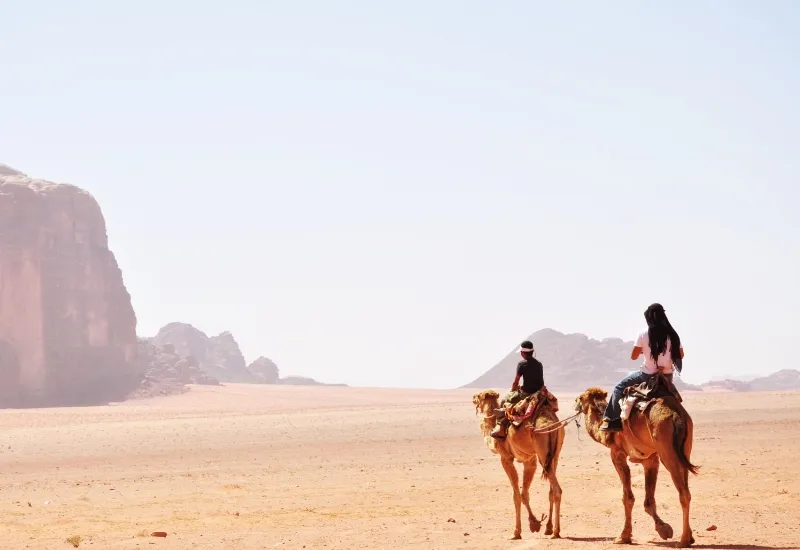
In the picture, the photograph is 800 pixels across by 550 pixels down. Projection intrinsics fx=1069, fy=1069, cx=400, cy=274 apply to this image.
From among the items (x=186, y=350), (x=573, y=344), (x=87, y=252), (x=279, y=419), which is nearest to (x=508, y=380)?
(x=573, y=344)

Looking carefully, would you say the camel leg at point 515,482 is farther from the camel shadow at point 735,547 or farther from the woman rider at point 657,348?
the woman rider at point 657,348

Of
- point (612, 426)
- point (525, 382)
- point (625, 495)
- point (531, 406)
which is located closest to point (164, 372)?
point (525, 382)

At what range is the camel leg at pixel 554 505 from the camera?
1348 cm

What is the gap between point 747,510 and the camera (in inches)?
631

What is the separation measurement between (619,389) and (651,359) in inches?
21.1

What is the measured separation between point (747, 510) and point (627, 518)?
163 inches

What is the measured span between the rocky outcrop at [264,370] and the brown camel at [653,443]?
135051 mm

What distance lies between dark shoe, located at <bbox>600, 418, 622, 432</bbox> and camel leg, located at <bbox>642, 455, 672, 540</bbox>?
0.52 meters

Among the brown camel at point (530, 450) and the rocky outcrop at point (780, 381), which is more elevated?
the brown camel at point (530, 450)

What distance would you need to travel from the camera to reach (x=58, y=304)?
8369 cm

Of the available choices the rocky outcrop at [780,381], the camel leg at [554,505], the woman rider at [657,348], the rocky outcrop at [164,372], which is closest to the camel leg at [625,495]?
the camel leg at [554,505]

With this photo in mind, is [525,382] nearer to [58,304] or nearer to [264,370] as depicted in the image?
[58,304]

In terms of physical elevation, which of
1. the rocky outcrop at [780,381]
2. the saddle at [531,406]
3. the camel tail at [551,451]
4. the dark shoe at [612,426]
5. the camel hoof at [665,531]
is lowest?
the rocky outcrop at [780,381]

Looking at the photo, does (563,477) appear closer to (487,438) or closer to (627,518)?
(487,438)
